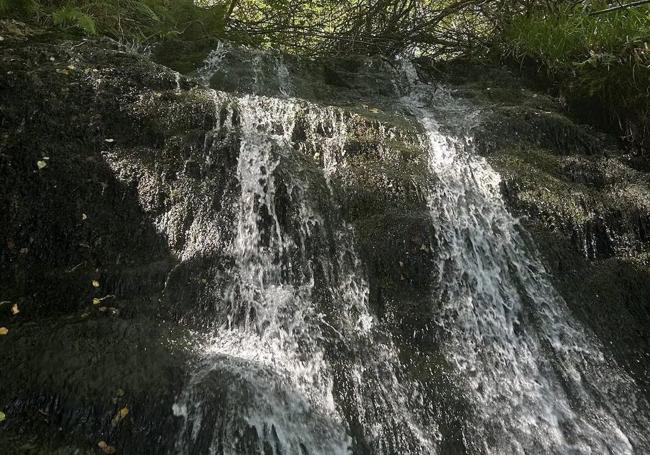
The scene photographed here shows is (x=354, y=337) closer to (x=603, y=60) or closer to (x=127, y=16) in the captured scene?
(x=603, y=60)

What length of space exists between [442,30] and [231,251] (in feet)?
17.7

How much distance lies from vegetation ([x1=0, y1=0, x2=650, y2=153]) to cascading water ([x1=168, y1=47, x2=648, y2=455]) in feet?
6.67

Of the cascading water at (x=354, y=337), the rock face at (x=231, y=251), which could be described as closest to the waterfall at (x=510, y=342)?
the cascading water at (x=354, y=337)

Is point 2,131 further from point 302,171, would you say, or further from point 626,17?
point 626,17

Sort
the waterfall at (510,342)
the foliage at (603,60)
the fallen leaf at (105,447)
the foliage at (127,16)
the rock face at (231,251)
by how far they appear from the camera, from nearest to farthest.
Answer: the fallen leaf at (105,447)
the rock face at (231,251)
the waterfall at (510,342)
the foliage at (127,16)
the foliage at (603,60)

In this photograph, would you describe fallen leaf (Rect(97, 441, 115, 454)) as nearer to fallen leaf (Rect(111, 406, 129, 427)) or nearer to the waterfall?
fallen leaf (Rect(111, 406, 129, 427))

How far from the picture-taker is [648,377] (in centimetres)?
365

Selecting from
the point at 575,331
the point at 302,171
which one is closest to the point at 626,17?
the point at 575,331

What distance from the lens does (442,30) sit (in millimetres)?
7211

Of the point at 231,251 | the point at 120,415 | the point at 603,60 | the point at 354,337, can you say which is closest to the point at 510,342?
the point at 354,337

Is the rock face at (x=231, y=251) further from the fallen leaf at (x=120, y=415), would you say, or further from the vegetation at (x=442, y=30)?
the vegetation at (x=442, y=30)

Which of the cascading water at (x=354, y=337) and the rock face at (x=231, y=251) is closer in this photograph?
the rock face at (x=231, y=251)

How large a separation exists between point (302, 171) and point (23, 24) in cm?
310

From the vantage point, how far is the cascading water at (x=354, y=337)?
289 cm
